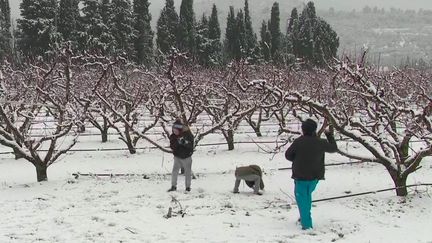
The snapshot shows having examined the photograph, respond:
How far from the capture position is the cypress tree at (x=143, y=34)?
159 ft

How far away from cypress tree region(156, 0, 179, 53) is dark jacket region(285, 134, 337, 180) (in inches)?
1721

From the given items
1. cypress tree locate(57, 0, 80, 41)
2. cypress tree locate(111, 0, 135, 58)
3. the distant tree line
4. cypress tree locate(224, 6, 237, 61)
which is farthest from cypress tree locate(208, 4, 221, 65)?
cypress tree locate(57, 0, 80, 41)

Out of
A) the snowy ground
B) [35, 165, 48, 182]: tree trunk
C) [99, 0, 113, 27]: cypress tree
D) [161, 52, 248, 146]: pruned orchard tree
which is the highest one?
[99, 0, 113, 27]: cypress tree

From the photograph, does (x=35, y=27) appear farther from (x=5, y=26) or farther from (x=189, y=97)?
(x=189, y=97)

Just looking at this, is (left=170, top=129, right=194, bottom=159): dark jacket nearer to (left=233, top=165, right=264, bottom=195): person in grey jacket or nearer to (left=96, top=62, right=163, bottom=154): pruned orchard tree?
(left=233, top=165, right=264, bottom=195): person in grey jacket

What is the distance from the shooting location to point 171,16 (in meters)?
56.6

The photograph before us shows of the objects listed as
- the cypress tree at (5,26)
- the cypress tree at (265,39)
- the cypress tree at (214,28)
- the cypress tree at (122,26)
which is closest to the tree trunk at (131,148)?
the cypress tree at (122,26)

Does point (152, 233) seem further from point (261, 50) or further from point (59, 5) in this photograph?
point (261, 50)

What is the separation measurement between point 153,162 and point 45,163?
14.3 feet

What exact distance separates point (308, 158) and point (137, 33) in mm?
43785

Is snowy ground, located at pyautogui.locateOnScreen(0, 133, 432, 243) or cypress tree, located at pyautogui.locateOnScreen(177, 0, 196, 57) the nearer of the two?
snowy ground, located at pyautogui.locateOnScreen(0, 133, 432, 243)

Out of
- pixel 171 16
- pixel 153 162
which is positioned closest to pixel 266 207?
pixel 153 162

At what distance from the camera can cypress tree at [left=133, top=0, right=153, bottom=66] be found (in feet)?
159

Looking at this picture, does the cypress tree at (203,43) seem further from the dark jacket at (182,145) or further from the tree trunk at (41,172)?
the dark jacket at (182,145)
